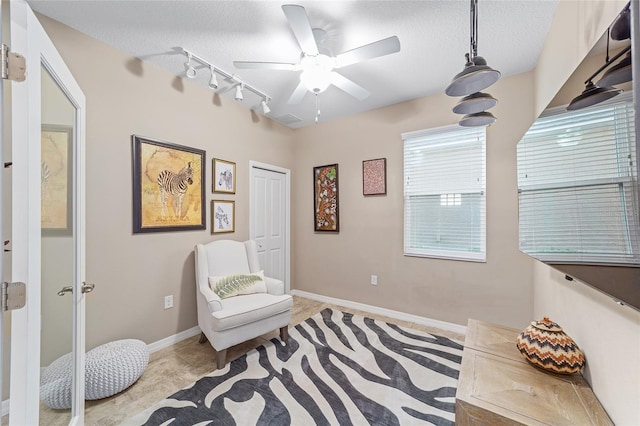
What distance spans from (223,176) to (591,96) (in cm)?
304

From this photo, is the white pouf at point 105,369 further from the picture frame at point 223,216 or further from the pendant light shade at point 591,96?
the pendant light shade at point 591,96

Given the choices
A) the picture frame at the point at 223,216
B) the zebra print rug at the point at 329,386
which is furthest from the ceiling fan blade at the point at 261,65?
the zebra print rug at the point at 329,386

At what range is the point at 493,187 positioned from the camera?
2.62 metres

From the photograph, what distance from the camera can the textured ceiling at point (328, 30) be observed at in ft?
5.67

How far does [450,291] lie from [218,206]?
284 centimetres

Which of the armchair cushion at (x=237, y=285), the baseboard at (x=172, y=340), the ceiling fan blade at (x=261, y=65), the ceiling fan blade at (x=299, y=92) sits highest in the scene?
the ceiling fan blade at (x=261, y=65)

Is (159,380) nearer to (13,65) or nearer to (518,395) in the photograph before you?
(13,65)

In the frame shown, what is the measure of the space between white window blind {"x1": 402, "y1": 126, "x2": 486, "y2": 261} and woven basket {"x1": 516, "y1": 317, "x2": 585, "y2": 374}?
1.48 meters

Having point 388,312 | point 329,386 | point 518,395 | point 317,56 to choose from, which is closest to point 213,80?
point 317,56

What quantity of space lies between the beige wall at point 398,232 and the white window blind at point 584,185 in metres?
1.11

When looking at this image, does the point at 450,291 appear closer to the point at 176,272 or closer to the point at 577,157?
the point at 577,157

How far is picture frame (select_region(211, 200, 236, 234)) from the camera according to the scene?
2.96 metres

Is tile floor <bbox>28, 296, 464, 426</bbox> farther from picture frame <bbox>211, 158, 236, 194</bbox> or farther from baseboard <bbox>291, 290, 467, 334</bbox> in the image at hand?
picture frame <bbox>211, 158, 236, 194</bbox>

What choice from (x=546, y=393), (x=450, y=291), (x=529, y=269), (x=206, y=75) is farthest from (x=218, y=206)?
(x=529, y=269)
